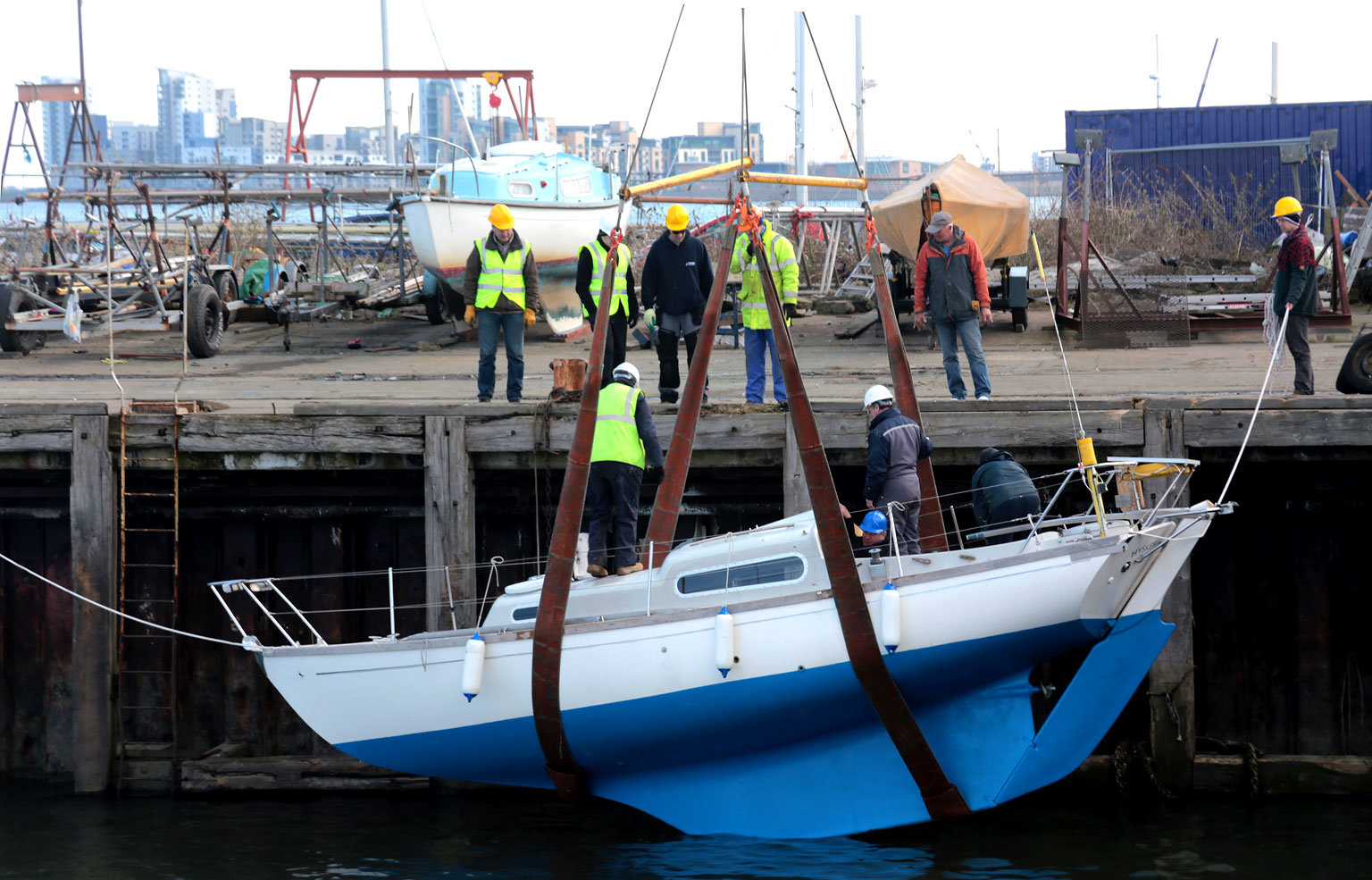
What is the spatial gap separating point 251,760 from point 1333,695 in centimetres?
696

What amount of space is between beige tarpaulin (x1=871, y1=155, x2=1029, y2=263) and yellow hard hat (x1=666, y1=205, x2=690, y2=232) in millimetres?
6053

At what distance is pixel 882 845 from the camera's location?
7.35m

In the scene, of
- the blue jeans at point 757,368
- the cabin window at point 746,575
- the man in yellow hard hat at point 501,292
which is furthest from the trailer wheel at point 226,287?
the cabin window at point 746,575

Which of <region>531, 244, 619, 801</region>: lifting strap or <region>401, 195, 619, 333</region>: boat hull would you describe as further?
<region>401, 195, 619, 333</region>: boat hull

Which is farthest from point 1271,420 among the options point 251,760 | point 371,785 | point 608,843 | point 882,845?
point 251,760

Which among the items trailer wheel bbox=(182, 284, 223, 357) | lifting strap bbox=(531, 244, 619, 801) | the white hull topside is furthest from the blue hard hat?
trailer wheel bbox=(182, 284, 223, 357)

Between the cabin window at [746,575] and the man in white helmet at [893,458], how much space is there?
0.61 metres

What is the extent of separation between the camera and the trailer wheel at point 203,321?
14172 mm

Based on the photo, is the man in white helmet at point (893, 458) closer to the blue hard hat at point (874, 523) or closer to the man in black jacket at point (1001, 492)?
the blue hard hat at point (874, 523)

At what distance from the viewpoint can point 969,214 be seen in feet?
48.9

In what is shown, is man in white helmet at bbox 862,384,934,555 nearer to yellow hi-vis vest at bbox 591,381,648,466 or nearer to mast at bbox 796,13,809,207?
yellow hi-vis vest at bbox 591,381,648,466

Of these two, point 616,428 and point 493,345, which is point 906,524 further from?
point 493,345

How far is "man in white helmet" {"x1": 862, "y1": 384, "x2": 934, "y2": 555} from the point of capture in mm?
7371

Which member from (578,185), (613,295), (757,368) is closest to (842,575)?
(757,368)
